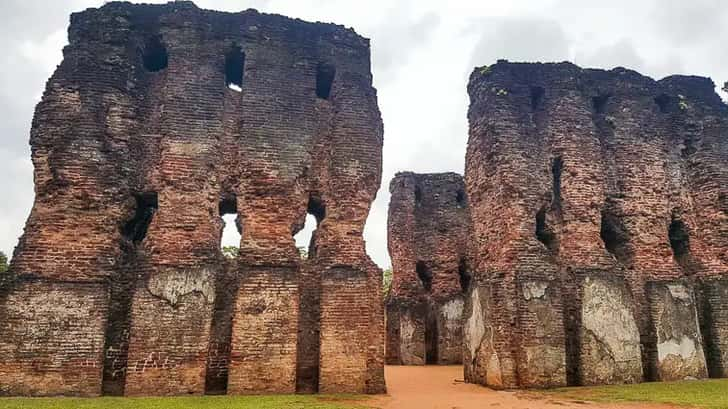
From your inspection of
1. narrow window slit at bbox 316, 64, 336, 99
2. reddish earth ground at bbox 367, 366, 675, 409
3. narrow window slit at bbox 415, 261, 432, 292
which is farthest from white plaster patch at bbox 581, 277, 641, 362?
narrow window slit at bbox 415, 261, 432, 292

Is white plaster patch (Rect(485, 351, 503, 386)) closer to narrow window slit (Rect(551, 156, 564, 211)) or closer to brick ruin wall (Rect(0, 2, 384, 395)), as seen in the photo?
brick ruin wall (Rect(0, 2, 384, 395))

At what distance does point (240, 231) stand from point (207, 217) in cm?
80

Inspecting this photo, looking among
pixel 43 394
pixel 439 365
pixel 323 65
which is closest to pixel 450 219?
pixel 439 365

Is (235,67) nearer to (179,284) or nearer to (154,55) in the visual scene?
(154,55)

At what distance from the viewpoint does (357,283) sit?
1152cm

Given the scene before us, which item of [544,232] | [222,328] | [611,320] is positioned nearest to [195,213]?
[222,328]

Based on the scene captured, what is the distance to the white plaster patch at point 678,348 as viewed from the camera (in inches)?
517

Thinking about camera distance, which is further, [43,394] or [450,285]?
[450,285]

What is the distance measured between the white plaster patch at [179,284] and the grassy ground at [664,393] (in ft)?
24.8

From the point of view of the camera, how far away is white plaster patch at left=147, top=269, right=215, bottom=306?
10.8 metres

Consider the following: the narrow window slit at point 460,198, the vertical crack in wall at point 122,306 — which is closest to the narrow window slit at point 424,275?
the narrow window slit at point 460,198

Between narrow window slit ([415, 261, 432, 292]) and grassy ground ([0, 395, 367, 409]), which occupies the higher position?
narrow window slit ([415, 261, 432, 292])

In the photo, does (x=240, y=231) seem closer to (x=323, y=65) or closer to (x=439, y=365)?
(x=323, y=65)

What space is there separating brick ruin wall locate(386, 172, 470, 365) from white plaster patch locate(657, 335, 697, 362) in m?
9.63
